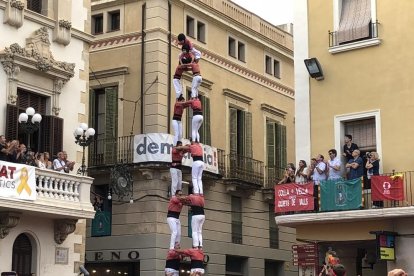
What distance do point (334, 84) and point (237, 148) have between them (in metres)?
11.1

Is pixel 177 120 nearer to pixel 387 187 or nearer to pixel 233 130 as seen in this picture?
pixel 387 187

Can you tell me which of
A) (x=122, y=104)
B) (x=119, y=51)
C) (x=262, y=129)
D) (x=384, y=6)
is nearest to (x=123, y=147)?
(x=122, y=104)

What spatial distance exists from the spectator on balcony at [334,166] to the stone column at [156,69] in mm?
8928

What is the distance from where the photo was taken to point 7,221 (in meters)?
23.3

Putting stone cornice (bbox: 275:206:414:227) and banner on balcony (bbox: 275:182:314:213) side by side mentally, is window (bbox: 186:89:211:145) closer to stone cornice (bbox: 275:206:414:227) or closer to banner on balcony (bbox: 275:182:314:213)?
banner on balcony (bbox: 275:182:314:213)

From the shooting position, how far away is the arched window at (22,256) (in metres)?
24.3

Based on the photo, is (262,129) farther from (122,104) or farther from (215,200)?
(122,104)

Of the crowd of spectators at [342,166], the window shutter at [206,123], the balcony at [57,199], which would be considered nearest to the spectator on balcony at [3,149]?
the balcony at [57,199]

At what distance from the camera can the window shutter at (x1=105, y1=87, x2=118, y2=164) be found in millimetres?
31922

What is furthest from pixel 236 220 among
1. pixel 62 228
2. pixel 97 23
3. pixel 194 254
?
pixel 194 254

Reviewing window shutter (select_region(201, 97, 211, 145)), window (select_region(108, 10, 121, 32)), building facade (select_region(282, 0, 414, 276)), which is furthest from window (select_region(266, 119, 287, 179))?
building facade (select_region(282, 0, 414, 276))

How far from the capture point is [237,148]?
36281 millimetres

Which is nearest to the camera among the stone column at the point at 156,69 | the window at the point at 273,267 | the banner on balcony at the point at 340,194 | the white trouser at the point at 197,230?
the white trouser at the point at 197,230

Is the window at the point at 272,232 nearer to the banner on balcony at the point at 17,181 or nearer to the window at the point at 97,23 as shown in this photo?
the window at the point at 97,23
